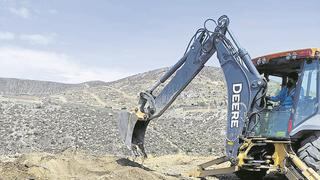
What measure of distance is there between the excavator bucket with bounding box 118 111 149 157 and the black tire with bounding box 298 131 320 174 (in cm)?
381

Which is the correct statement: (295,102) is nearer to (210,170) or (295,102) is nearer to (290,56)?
(290,56)

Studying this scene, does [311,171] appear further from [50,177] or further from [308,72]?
[50,177]

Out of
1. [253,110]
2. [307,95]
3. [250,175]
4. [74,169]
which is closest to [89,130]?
[74,169]

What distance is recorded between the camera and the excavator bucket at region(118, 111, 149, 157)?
35.9 ft

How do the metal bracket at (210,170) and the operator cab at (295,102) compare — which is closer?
the operator cab at (295,102)

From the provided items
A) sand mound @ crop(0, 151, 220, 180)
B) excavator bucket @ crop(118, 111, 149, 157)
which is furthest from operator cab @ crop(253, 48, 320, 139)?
excavator bucket @ crop(118, 111, 149, 157)

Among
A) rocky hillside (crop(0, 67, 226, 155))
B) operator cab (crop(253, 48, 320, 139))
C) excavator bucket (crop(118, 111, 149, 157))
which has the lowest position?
rocky hillside (crop(0, 67, 226, 155))

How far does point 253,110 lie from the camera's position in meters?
9.45

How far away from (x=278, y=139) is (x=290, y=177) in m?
0.71

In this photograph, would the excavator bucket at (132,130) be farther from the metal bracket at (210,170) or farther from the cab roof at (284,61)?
the cab roof at (284,61)

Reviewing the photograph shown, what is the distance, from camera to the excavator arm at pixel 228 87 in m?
9.45

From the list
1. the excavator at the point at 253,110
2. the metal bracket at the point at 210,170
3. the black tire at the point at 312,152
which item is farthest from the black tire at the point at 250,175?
the black tire at the point at 312,152

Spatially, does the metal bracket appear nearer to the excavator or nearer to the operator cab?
the excavator

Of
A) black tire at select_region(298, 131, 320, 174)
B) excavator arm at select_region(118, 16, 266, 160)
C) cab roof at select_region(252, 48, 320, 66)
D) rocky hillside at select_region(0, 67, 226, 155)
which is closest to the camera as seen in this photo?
black tire at select_region(298, 131, 320, 174)
